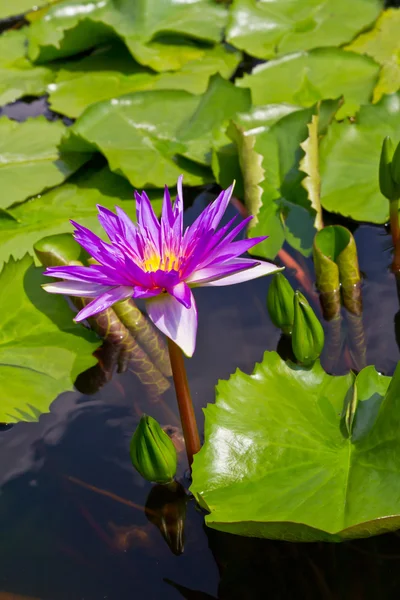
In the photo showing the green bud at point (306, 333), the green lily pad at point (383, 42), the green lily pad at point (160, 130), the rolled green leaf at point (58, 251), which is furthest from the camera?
the green lily pad at point (383, 42)

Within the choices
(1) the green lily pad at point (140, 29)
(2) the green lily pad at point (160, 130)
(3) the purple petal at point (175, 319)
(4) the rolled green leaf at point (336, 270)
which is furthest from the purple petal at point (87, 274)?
(1) the green lily pad at point (140, 29)

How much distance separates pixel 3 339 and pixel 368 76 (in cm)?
227

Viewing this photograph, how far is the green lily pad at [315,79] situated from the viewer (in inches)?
123

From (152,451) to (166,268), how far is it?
51 cm

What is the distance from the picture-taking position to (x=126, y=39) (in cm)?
370

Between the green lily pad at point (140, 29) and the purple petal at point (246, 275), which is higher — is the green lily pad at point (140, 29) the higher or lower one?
the lower one

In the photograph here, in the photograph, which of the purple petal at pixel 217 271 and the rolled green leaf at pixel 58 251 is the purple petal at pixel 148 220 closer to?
the purple petal at pixel 217 271

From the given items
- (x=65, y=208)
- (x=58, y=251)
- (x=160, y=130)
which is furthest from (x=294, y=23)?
(x=58, y=251)

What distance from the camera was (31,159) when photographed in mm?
3041

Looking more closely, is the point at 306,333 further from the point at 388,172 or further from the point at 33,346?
the point at 33,346

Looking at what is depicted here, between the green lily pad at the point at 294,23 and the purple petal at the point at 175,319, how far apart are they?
2.77m

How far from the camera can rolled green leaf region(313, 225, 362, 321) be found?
2.19 metres

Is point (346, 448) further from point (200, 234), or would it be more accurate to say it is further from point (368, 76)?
point (368, 76)

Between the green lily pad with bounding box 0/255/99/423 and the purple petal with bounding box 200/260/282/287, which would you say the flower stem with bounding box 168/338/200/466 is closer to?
the purple petal with bounding box 200/260/282/287
